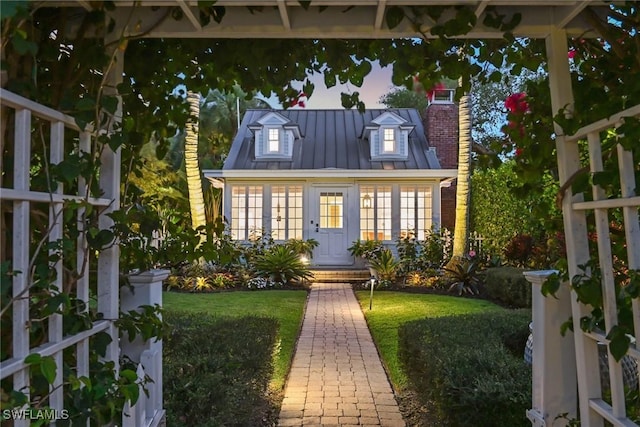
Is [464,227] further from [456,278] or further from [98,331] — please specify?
[98,331]

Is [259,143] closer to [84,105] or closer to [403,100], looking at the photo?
[84,105]

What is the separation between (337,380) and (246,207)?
10.1 meters

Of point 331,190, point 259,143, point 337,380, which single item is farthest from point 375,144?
point 337,380

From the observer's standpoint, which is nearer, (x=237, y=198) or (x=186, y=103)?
(x=186, y=103)

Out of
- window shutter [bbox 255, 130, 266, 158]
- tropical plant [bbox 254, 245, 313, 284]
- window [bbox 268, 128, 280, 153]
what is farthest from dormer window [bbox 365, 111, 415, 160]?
tropical plant [bbox 254, 245, 313, 284]

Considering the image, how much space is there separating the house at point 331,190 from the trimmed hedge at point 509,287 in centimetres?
408

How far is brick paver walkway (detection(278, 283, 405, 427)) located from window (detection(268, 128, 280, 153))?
734 cm

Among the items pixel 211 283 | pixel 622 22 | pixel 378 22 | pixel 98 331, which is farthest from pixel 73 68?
pixel 211 283

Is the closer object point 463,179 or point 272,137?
point 463,179

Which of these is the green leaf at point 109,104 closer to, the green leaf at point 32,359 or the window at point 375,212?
the green leaf at point 32,359

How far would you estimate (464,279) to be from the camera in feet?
36.7

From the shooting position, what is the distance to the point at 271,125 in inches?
590

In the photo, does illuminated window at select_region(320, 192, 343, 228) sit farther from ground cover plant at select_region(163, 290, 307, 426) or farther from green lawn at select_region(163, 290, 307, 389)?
ground cover plant at select_region(163, 290, 307, 426)

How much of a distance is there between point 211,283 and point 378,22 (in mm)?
10253
